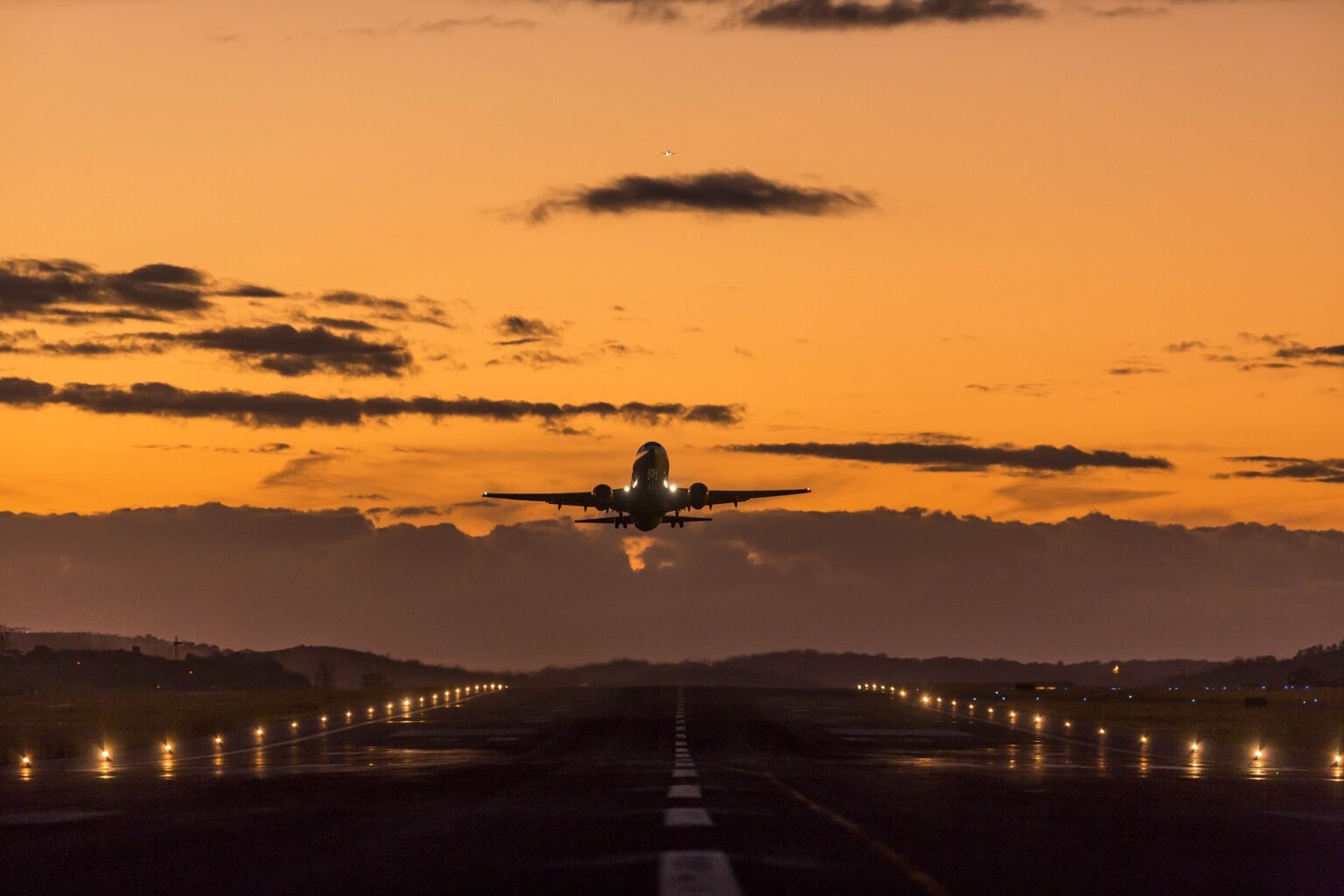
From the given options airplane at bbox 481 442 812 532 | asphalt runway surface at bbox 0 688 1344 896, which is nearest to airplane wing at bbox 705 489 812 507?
airplane at bbox 481 442 812 532

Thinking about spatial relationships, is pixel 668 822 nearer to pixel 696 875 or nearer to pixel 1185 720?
pixel 696 875

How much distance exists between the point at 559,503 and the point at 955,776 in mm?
59206

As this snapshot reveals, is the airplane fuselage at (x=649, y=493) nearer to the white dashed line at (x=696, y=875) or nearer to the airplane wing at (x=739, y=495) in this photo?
the airplane wing at (x=739, y=495)

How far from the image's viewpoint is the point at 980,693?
454 feet

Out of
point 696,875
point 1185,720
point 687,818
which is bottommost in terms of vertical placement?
point 1185,720

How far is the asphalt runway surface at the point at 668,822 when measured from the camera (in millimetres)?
17578

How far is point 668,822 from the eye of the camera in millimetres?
24000

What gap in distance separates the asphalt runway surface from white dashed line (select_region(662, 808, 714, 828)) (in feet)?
0.17

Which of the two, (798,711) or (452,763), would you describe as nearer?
(452,763)

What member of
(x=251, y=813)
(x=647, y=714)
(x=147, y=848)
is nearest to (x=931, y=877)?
(x=147, y=848)

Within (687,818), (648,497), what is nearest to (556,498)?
(648,497)

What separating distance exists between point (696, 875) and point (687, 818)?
7.18m

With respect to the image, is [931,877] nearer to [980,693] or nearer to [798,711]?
[798,711]

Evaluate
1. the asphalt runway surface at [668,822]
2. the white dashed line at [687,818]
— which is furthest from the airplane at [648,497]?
the white dashed line at [687,818]
